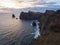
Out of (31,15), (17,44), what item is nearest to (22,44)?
(17,44)

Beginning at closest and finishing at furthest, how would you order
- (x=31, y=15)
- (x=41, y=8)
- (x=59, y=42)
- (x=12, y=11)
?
1. (x=59, y=42)
2. (x=31, y=15)
3. (x=41, y=8)
4. (x=12, y=11)

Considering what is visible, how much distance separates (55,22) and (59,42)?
32.3 feet

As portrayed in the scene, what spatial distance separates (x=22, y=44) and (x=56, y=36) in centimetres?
1897

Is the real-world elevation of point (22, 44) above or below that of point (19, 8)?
below

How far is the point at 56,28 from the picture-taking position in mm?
31688

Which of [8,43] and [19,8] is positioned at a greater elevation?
[19,8]

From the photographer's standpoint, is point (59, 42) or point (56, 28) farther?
point (56, 28)

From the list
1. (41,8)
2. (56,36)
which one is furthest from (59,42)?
(41,8)

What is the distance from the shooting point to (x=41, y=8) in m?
147

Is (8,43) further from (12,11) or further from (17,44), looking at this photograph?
(12,11)

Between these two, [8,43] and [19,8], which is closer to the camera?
[8,43]

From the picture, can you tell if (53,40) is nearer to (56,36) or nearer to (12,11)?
(56,36)

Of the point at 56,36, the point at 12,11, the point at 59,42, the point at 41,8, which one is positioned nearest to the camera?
the point at 59,42

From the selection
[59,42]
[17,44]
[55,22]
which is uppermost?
[55,22]
